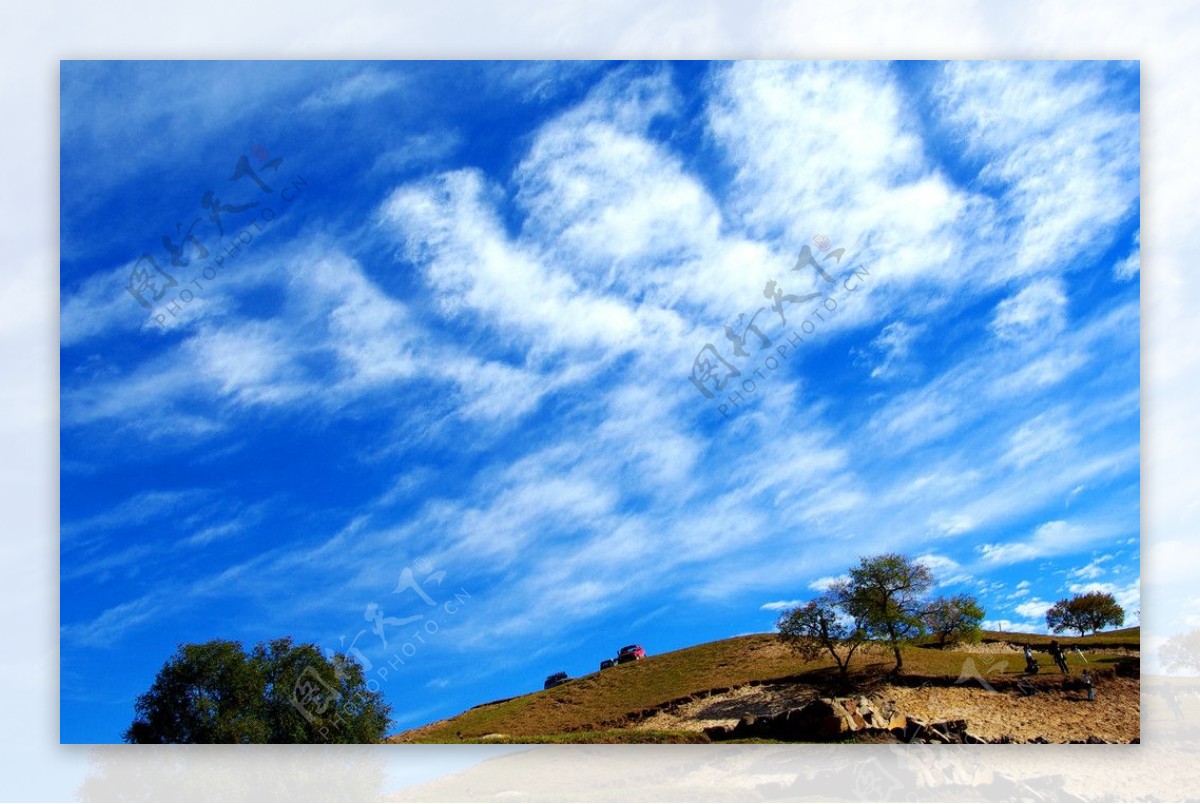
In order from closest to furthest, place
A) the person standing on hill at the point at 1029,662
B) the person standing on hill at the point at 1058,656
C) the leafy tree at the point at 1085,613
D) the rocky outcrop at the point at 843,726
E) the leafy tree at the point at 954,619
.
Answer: the leafy tree at the point at 1085,613 → the rocky outcrop at the point at 843,726 → the leafy tree at the point at 954,619 → the person standing on hill at the point at 1058,656 → the person standing on hill at the point at 1029,662

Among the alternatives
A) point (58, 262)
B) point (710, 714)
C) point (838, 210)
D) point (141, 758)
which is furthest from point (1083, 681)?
point (58, 262)

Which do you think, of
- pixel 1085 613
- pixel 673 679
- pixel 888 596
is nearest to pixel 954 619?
pixel 888 596

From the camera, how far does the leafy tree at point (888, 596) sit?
22.7 meters

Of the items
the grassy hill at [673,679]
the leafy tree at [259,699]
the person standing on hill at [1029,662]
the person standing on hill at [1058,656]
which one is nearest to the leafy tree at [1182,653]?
the grassy hill at [673,679]

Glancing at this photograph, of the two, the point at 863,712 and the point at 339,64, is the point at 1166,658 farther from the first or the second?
the point at 339,64

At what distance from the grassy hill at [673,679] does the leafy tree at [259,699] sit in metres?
1.62

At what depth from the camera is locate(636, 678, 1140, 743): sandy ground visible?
20.8 meters

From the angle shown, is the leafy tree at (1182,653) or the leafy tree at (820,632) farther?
the leafy tree at (820,632)

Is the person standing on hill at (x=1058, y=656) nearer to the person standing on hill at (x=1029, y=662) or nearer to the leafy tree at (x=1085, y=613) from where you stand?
the person standing on hill at (x=1029, y=662)

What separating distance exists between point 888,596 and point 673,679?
6436 millimetres

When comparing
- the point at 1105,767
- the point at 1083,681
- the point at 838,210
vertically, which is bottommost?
the point at 1105,767

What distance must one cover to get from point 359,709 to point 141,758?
4871mm

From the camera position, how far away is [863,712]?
2277 cm

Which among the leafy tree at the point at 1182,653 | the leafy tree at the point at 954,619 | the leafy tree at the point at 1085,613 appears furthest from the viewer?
the leafy tree at the point at 954,619
